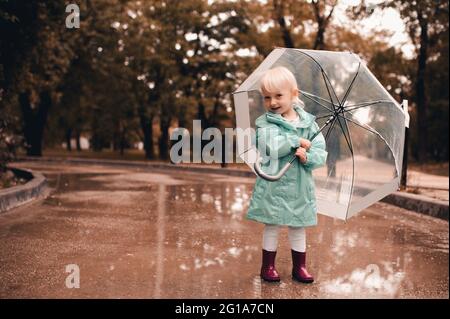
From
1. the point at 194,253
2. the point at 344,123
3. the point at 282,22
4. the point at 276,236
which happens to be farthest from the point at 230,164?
the point at 276,236

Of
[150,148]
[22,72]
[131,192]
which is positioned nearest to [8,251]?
[131,192]

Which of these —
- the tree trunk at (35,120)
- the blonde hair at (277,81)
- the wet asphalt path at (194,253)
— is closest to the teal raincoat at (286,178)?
the blonde hair at (277,81)

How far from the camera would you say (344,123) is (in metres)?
4.55

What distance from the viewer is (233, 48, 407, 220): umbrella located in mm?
4270

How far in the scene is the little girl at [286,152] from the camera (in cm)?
384

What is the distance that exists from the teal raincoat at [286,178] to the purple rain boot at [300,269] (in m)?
0.48

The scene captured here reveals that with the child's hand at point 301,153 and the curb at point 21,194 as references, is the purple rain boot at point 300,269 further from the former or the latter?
the curb at point 21,194

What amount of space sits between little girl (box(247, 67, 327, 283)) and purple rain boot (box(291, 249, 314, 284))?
37 centimetres

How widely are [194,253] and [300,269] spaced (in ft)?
5.55

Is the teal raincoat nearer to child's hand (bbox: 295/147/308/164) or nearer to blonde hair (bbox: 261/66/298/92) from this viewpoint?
child's hand (bbox: 295/147/308/164)

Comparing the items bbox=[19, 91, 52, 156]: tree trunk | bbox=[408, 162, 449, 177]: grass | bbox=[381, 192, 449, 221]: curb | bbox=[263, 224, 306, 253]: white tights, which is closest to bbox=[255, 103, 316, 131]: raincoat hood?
bbox=[263, 224, 306, 253]: white tights
